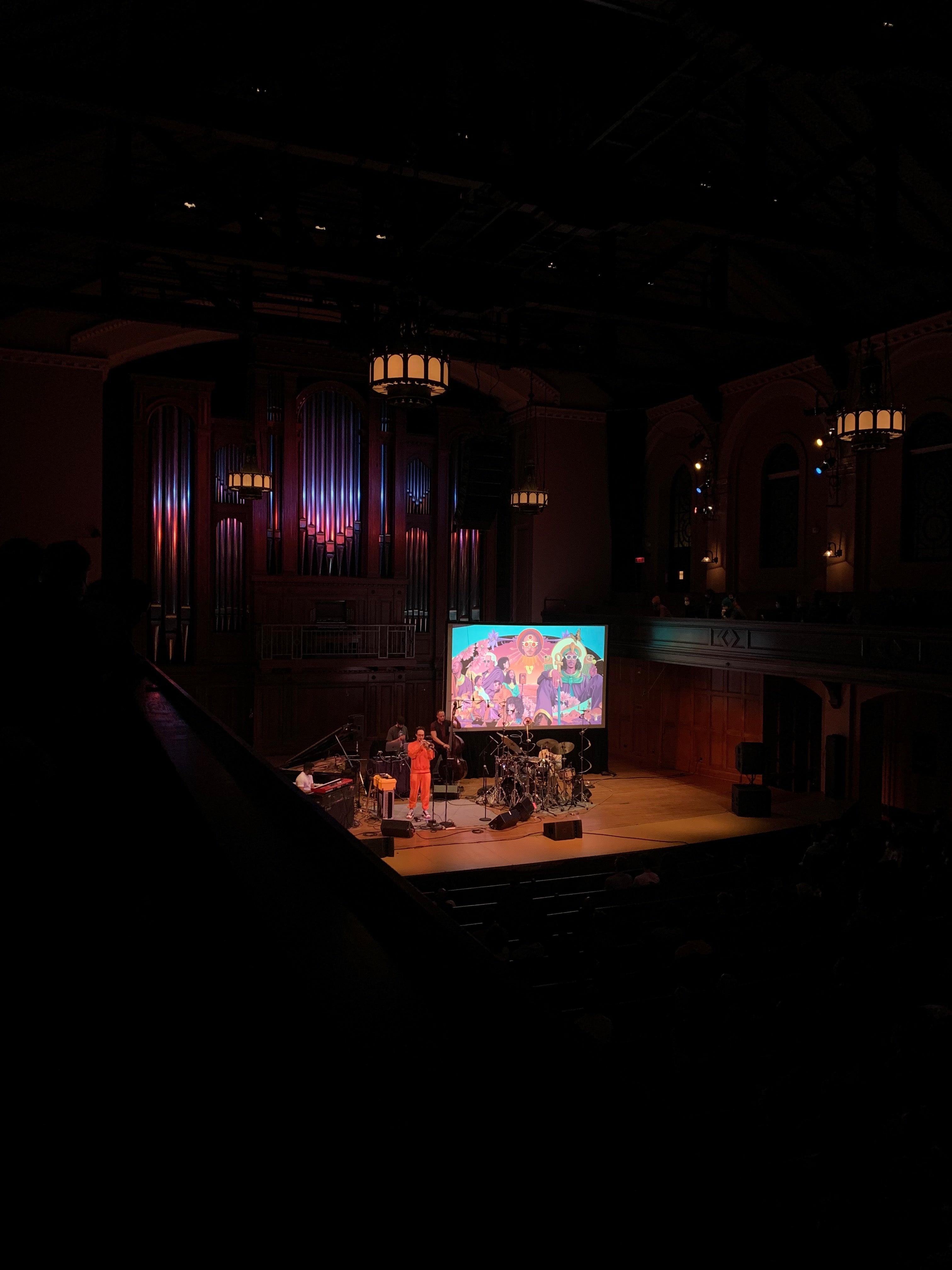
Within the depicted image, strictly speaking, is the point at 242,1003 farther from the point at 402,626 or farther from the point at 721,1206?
the point at 402,626

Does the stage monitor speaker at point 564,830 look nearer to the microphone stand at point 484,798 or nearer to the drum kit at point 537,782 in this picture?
the drum kit at point 537,782

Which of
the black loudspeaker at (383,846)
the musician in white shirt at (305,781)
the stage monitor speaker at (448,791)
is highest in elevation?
the musician in white shirt at (305,781)

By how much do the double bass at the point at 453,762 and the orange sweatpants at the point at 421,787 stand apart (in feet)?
1.04

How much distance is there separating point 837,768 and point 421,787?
18.6ft

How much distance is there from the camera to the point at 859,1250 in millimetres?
2807

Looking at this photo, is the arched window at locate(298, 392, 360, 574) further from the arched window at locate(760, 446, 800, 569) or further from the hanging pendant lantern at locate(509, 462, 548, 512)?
the arched window at locate(760, 446, 800, 569)

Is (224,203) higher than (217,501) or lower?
higher

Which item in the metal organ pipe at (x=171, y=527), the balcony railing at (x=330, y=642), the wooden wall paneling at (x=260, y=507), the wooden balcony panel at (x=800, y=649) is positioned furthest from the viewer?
the wooden wall paneling at (x=260, y=507)

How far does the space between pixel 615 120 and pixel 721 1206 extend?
21.5ft

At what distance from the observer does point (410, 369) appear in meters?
5.46

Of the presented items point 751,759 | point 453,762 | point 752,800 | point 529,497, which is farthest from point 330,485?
point 752,800

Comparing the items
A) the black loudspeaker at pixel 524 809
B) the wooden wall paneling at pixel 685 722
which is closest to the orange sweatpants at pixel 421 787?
the black loudspeaker at pixel 524 809

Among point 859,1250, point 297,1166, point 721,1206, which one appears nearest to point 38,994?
point 297,1166

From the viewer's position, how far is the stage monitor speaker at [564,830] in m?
10.3
